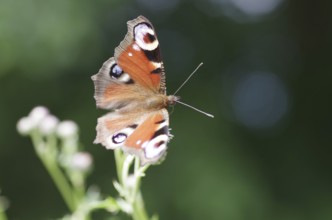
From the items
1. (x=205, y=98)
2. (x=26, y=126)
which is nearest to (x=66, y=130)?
(x=26, y=126)

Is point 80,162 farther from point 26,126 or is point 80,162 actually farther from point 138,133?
point 138,133

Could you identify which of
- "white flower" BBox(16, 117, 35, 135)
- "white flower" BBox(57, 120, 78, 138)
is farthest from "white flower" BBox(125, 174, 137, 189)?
"white flower" BBox(16, 117, 35, 135)

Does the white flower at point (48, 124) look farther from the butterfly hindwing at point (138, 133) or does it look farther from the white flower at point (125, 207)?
the white flower at point (125, 207)

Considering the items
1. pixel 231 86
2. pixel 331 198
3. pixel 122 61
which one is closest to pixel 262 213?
pixel 331 198

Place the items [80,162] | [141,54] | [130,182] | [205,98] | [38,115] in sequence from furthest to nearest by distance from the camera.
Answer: [205,98], [38,115], [80,162], [141,54], [130,182]

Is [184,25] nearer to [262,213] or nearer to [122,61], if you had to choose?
[262,213]

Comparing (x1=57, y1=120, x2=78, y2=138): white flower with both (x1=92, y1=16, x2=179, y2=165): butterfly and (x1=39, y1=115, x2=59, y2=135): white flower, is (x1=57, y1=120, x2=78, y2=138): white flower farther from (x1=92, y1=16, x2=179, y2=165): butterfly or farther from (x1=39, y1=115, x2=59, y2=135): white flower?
(x1=92, y1=16, x2=179, y2=165): butterfly
